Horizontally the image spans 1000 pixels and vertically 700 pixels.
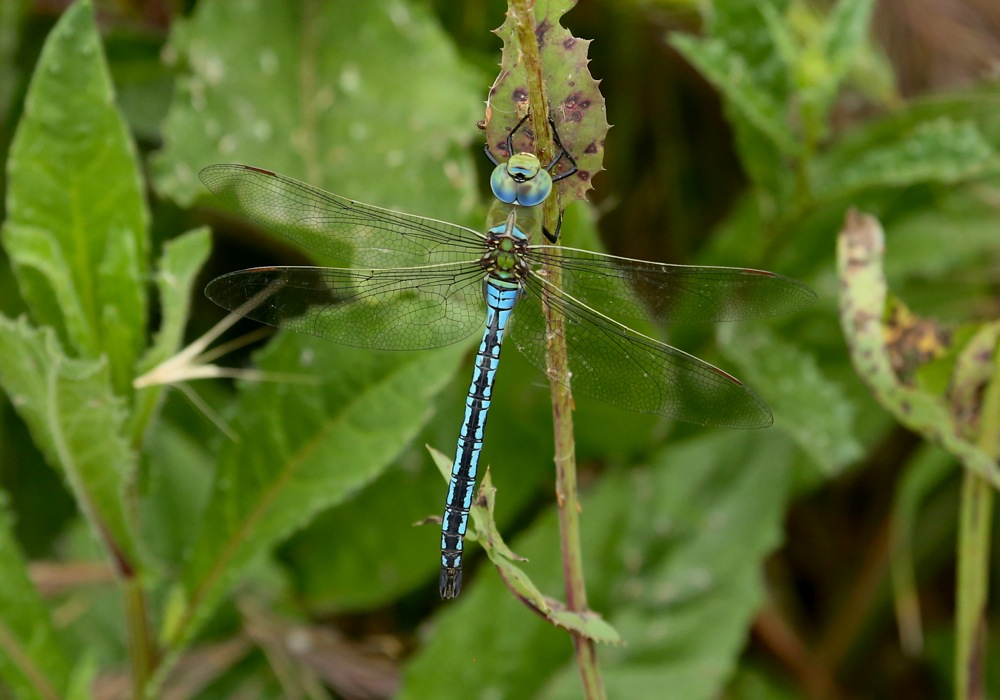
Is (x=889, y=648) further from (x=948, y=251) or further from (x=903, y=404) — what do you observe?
(x=903, y=404)

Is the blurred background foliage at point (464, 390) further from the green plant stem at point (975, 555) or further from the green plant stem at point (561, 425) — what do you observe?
the green plant stem at point (561, 425)

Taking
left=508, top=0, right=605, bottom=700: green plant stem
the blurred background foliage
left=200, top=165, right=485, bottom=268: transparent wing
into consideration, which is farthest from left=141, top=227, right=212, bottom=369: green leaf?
left=508, top=0, right=605, bottom=700: green plant stem

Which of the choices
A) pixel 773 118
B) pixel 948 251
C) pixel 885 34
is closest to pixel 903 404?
pixel 773 118

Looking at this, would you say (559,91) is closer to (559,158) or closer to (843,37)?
(559,158)

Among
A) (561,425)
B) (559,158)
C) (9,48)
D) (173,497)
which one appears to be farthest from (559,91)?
(9,48)

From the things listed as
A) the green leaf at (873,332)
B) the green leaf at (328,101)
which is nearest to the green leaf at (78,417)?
the green leaf at (328,101)

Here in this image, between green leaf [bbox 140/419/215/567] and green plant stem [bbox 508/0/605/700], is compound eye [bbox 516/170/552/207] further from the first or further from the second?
Answer: green leaf [bbox 140/419/215/567]
